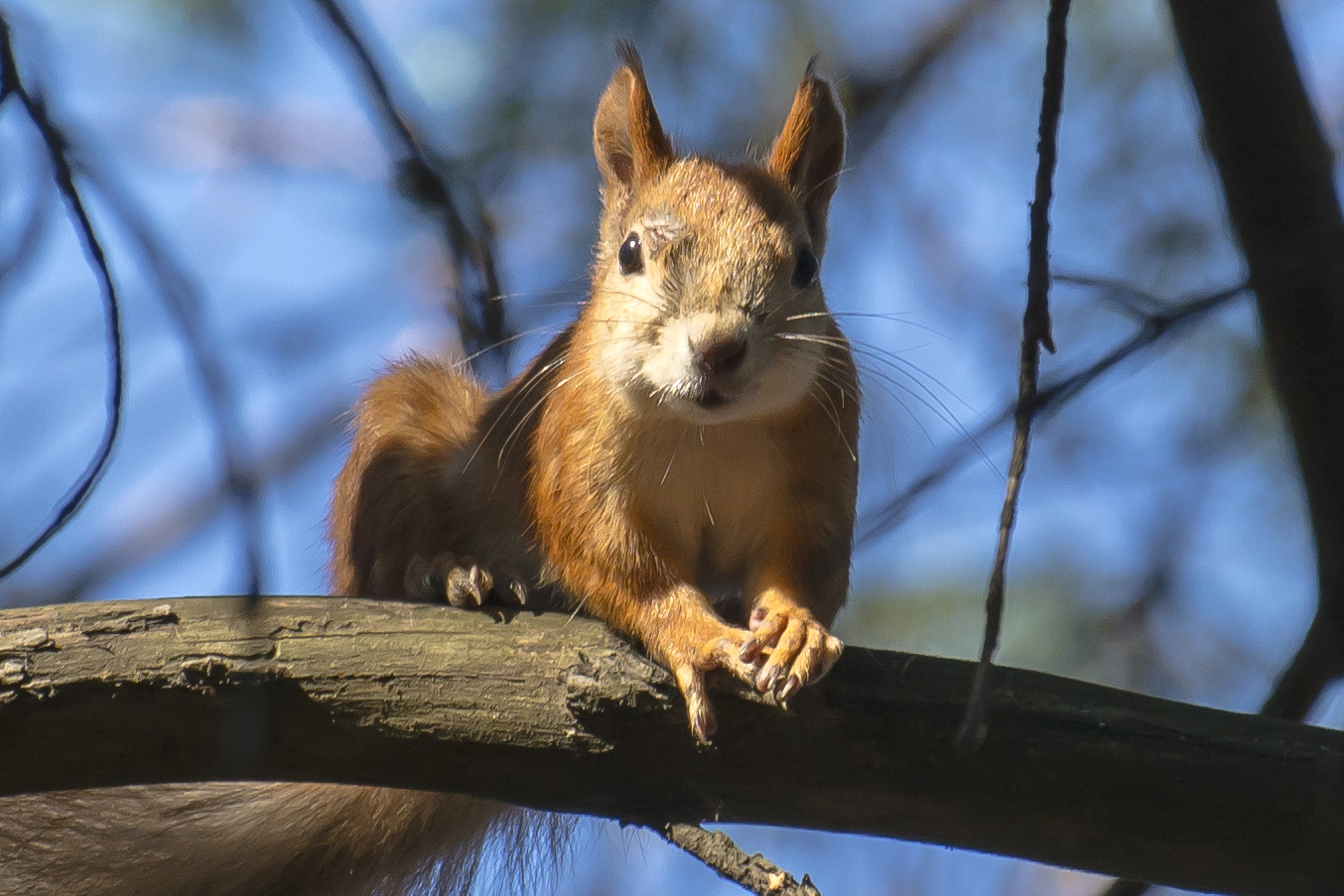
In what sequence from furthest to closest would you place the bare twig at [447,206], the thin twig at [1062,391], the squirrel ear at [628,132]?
the squirrel ear at [628,132]
the bare twig at [447,206]
the thin twig at [1062,391]

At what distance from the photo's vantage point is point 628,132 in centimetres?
279

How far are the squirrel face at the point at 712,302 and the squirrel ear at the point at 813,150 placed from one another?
120 millimetres

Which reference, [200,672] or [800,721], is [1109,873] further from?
[200,672]

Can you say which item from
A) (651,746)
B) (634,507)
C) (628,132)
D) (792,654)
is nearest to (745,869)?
(651,746)

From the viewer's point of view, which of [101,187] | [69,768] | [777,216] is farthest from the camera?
[777,216]

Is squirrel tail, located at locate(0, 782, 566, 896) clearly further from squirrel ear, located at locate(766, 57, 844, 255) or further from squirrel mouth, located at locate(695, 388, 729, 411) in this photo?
squirrel ear, located at locate(766, 57, 844, 255)

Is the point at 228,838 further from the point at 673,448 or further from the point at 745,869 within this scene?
the point at 745,869

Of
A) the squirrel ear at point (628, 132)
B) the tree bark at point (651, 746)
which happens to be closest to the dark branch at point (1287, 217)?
the tree bark at point (651, 746)

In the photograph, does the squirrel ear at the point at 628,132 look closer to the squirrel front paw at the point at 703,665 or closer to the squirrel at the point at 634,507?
the squirrel at the point at 634,507

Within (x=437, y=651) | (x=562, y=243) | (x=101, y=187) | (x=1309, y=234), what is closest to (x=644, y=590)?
(x=437, y=651)

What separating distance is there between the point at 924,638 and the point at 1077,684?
1.90 meters

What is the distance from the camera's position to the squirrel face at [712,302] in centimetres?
213

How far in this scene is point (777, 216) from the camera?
2502 millimetres

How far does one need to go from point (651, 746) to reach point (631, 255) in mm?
952
